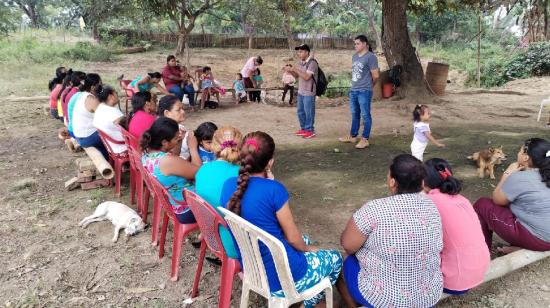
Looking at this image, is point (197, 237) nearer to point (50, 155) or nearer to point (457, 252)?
point (457, 252)

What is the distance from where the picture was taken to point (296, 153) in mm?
6391

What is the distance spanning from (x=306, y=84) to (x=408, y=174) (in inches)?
190

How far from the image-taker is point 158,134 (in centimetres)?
328

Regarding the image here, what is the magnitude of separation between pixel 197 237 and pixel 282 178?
5.70 feet

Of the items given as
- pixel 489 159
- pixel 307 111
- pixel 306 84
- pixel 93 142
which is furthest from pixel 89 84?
pixel 489 159

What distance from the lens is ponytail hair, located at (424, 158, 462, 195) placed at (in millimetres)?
2426

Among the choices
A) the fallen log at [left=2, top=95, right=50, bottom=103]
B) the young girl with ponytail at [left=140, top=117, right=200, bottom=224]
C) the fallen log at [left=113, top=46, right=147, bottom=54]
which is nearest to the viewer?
the young girl with ponytail at [left=140, top=117, right=200, bottom=224]

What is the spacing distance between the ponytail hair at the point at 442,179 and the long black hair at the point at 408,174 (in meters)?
0.26

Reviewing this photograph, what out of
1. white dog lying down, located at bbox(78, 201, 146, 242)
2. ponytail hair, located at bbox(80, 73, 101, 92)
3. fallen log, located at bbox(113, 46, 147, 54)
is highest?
fallen log, located at bbox(113, 46, 147, 54)

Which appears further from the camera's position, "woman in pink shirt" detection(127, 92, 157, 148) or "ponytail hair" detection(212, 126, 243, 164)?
"woman in pink shirt" detection(127, 92, 157, 148)

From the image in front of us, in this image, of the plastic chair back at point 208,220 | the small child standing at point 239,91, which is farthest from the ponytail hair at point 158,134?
the small child standing at point 239,91

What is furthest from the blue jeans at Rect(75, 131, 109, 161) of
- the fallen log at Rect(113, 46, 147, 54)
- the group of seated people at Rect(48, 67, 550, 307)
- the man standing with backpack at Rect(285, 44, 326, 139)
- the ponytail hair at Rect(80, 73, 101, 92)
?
the fallen log at Rect(113, 46, 147, 54)

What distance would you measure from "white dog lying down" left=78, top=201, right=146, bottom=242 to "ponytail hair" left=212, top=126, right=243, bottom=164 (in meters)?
1.54

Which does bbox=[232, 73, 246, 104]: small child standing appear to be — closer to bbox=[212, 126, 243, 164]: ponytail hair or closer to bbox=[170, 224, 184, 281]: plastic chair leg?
bbox=[170, 224, 184, 281]: plastic chair leg
